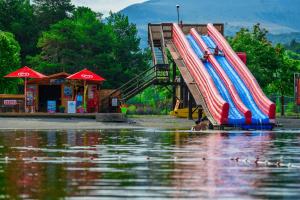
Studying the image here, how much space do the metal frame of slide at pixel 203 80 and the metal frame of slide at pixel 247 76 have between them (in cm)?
320

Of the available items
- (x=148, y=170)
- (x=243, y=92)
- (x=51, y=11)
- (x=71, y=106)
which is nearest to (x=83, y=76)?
(x=71, y=106)

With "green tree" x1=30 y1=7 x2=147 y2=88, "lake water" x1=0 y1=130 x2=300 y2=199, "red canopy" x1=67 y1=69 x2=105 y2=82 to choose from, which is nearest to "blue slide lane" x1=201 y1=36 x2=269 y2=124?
"red canopy" x1=67 y1=69 x2=105 y2=82

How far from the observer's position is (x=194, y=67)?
7712 cm

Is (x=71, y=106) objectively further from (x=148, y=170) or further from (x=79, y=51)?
(x=148, y=170)

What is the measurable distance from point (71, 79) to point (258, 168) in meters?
54.7

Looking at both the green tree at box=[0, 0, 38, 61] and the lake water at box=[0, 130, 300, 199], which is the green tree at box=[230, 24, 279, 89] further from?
the lake water at box=[0, 130, 300, 199]

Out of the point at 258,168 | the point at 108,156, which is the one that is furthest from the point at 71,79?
the point at 258,168

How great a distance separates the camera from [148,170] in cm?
2959

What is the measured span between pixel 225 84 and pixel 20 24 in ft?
197

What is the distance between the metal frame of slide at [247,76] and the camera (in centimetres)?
6906

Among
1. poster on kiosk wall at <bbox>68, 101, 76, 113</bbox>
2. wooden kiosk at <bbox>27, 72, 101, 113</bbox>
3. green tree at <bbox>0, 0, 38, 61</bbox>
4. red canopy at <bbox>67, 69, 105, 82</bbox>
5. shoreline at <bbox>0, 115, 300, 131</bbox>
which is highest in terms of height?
green tree at <bbox>0, 0, 38, 61</bbox>

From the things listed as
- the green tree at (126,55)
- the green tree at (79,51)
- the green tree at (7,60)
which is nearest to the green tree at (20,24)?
the green tree at (79,51)

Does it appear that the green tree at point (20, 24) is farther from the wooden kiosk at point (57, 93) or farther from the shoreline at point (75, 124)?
the shoreline at point (75, 124)

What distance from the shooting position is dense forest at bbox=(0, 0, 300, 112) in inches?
4166
